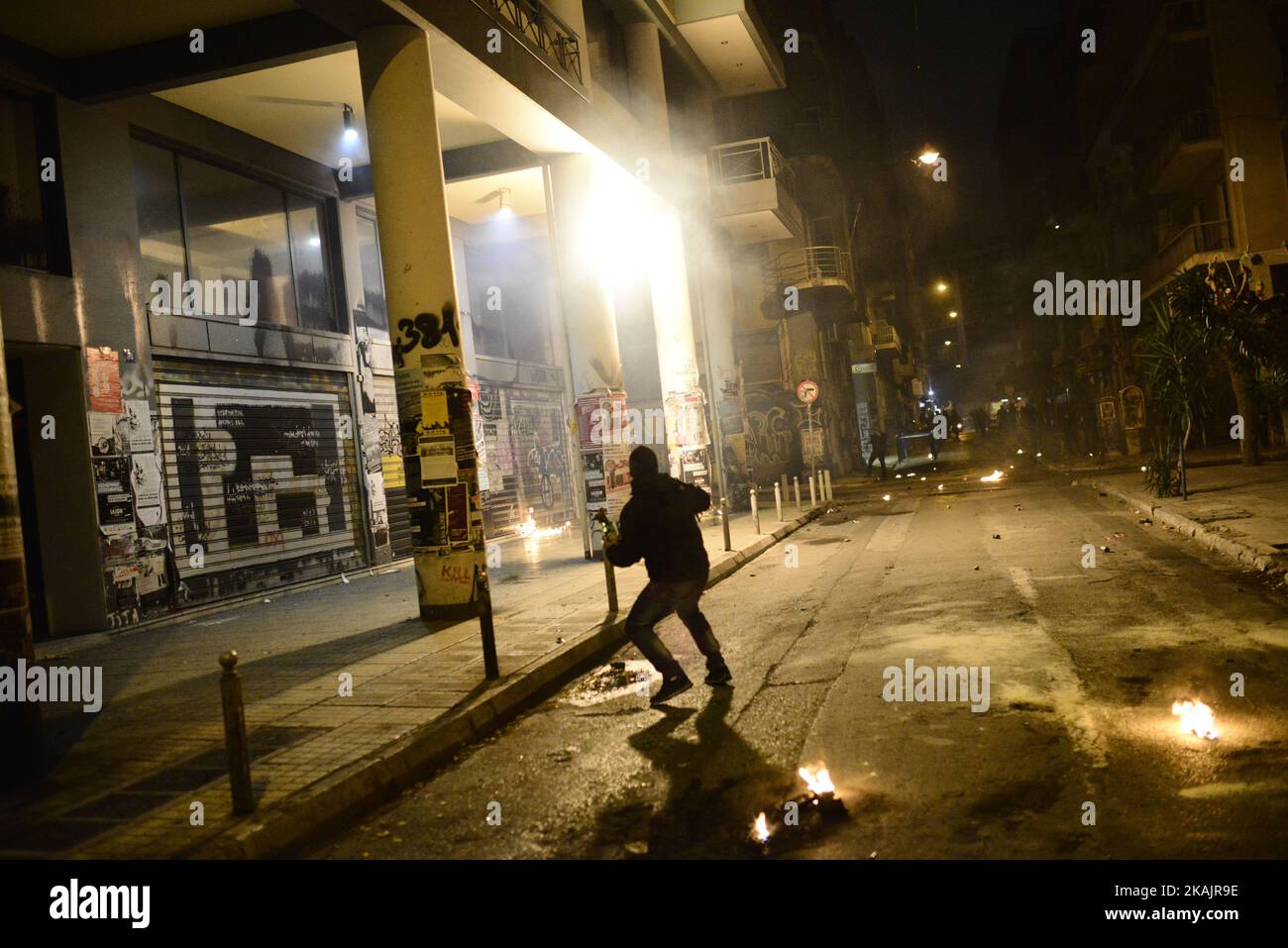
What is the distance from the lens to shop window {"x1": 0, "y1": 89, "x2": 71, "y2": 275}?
37.1 ft

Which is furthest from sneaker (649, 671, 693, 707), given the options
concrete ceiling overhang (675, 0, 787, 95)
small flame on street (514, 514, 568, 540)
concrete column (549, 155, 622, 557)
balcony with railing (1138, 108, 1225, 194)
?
balcony with railing (1138, 108, 1225, 194)

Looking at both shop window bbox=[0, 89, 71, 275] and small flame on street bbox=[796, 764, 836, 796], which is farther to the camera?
shop window bbox=[0, 89, 71, 275]

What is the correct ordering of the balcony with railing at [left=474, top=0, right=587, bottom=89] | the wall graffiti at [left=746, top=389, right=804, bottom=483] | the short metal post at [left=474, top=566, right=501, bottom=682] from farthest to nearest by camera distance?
the wall graffiti at [left=746, top=389, right=804, bottom=483] < the balcony with railing at [left=474, top=0, right=587, bottom=89] < the short metal post at [left=474, top=566, right=501, bottom=682]

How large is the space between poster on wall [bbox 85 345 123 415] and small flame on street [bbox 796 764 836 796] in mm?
10137

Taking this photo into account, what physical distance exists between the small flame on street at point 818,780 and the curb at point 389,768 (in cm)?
232

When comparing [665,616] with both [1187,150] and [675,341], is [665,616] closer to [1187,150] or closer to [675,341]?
[675,341]

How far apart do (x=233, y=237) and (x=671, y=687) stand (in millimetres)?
11341

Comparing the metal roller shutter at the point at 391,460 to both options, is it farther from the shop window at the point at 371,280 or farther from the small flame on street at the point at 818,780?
the small flame on street at the point at 818,780

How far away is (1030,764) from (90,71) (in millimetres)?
12884

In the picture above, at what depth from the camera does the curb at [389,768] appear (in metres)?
4.66

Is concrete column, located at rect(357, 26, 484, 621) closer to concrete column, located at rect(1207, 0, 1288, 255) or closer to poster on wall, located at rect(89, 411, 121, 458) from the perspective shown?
poster on wall, located at rect(89, 411, 121, 458)

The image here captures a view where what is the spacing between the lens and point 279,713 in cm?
703
